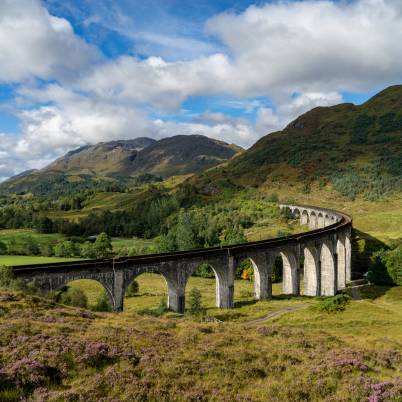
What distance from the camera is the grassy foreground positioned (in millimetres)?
15547

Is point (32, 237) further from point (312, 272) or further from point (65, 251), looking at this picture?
point (312, 272)

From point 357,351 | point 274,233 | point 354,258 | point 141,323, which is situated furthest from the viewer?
point 274,233

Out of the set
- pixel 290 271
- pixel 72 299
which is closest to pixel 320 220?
pixel 290 271

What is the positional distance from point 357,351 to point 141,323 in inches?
581

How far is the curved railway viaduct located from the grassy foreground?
32.4ft

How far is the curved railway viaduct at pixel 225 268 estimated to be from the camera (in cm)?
4109

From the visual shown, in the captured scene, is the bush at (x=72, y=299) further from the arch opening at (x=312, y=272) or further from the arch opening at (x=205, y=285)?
the arch opening at (x=312, y=272)

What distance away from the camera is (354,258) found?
96.9m

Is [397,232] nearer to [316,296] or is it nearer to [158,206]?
[316,296]

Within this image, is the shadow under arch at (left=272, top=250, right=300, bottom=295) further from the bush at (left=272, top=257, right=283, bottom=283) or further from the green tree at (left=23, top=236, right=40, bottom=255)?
the green tree at (left=23, top=236, right=40, bottom=255)

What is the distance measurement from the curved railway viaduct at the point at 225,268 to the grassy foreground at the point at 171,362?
989cm

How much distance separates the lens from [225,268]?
53156mm

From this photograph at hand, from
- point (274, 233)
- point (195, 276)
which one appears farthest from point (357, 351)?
point (274, 233)

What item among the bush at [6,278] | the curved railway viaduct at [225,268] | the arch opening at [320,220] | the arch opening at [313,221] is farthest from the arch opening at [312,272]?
the arch opening at [313,221]
